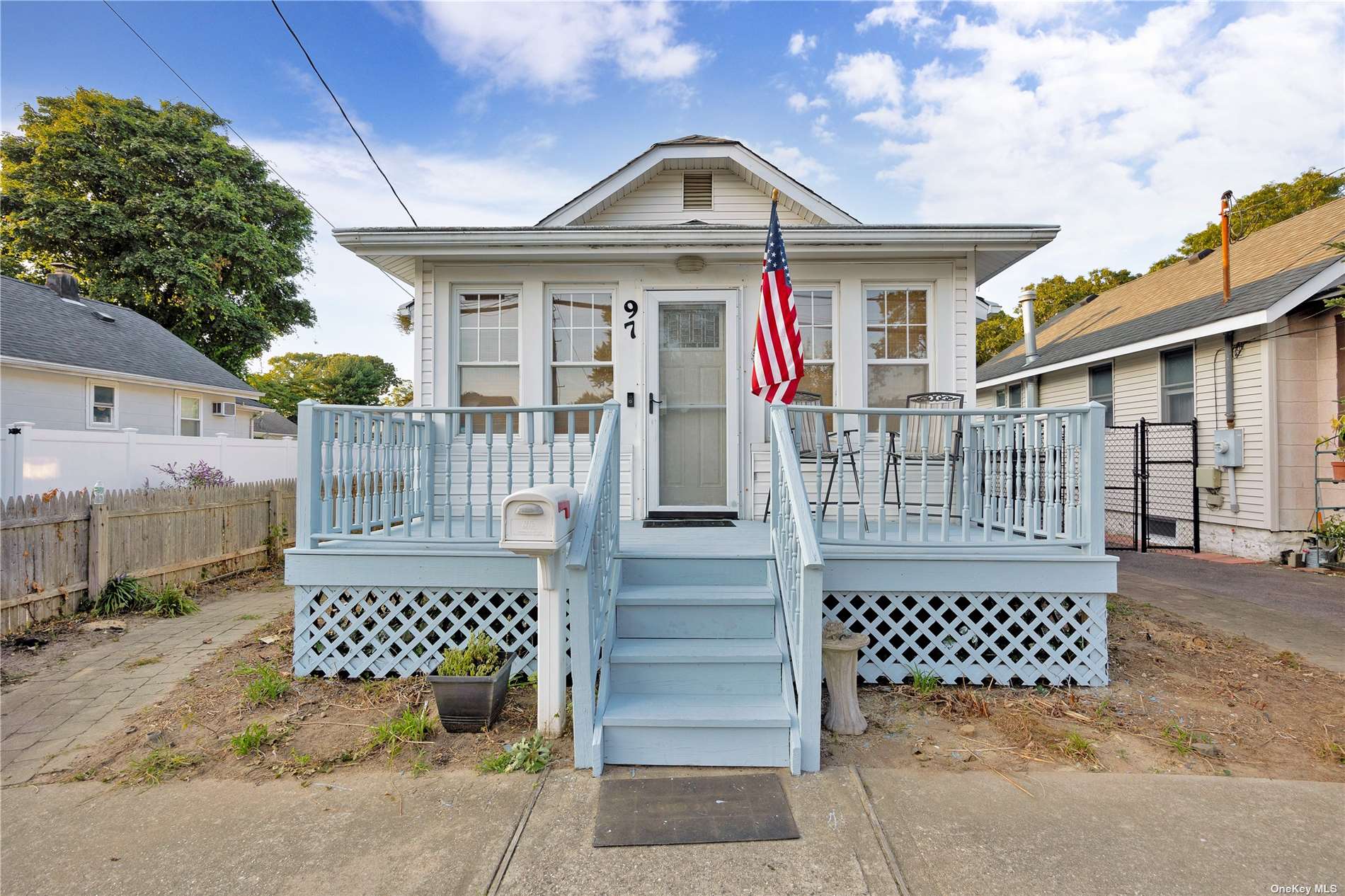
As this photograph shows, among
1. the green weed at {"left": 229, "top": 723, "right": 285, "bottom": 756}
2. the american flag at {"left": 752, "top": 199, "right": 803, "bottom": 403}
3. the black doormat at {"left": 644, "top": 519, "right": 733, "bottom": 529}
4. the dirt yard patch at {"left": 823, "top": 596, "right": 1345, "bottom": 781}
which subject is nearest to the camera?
the dirt yard patch at {"left": 823, "top": 596, "right": 1345, "bottom": 781}

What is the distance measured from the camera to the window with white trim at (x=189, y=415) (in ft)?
43.5

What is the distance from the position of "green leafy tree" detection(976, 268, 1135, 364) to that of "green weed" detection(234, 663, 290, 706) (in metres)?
19.5

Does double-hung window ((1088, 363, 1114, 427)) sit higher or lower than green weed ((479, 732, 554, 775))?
higher

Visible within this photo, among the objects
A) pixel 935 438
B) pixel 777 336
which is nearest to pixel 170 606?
pixel 777 336

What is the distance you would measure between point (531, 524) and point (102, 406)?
13707 millimetres

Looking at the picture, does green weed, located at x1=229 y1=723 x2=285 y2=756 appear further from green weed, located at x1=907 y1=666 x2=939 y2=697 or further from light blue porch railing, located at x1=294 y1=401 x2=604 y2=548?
green weed, located at x1=907 y1=666 x2=939 y2=697

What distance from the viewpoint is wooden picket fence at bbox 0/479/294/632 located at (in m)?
4.50

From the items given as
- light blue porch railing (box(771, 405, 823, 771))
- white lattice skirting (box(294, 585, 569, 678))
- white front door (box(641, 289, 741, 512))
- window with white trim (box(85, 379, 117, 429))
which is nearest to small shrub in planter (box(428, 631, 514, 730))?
white lattice skirting (box(294, 585, 569, 678))

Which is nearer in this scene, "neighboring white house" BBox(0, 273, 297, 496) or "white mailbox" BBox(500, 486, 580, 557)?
"white mailbox" BBox(500, 486, 580, 557)

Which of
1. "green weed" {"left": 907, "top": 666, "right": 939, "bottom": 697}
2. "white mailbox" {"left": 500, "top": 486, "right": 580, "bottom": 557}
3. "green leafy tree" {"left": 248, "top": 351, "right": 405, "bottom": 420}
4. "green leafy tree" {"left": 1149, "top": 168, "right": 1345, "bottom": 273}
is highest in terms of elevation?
"green leafy tree" {"left": 1149, "top": 168, "right": 1345, "bottom": 273}

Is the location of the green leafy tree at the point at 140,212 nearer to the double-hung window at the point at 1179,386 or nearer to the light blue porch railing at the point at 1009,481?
the light blue porch railing at the point at 1009,481

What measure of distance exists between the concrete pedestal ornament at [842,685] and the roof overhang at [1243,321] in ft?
25.3

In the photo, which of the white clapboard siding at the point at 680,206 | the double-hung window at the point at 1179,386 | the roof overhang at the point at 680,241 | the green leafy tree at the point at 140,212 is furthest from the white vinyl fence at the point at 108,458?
the green leafy tree at the point at 140,212

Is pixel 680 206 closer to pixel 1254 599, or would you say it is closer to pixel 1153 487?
pixel 1254 599
